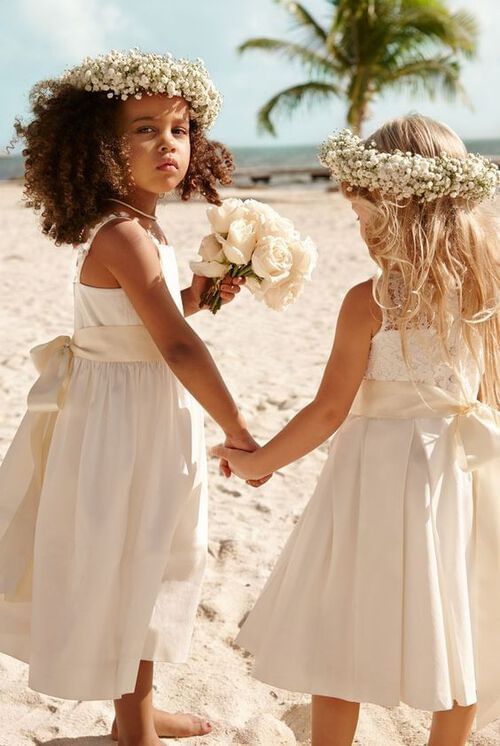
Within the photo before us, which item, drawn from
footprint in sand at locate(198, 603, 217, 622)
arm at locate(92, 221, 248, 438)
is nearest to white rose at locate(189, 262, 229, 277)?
arm at locate(92, 221, 248, 438)

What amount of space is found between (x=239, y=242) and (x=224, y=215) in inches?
4.0

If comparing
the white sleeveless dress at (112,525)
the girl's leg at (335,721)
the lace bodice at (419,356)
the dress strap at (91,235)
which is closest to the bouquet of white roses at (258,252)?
the white sleeveless dress at (112,525)

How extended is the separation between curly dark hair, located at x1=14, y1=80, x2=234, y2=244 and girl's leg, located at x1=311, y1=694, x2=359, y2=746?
1454mm

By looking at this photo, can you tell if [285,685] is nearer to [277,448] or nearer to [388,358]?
[277,448]

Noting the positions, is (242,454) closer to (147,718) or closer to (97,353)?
(97,353)

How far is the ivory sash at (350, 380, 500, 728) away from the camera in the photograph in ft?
7.27

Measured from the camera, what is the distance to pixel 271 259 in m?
2.41

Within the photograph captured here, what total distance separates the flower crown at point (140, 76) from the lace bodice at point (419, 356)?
83 cm

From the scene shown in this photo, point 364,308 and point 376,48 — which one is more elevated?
point 376,48

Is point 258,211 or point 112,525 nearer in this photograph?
point 112,525

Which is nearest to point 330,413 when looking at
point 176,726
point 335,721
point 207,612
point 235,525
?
point 335,721

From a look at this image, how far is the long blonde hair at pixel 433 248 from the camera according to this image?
2.15 metres

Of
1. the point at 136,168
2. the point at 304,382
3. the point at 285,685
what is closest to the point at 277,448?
the point at 285,685

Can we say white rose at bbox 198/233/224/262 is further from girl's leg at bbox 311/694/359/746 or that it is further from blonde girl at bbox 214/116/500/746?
girl's leg at bbox 311/694/359/746
